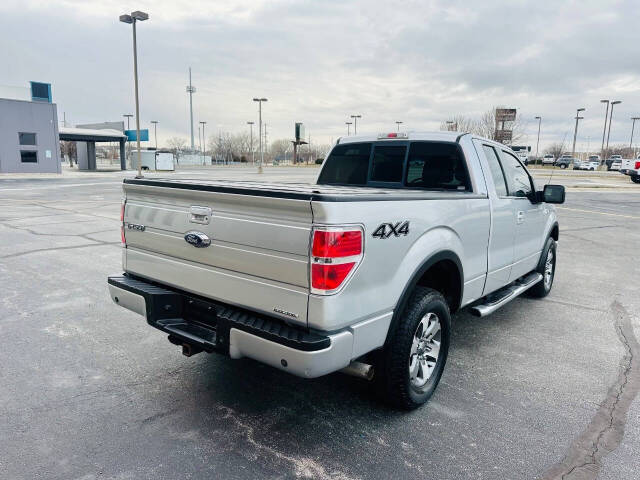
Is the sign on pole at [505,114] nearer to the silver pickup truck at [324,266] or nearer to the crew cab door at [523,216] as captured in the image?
the crew cab door at [523,216]

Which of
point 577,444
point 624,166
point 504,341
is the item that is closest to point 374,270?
point 577,444

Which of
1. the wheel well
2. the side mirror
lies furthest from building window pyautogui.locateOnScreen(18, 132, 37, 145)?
the wheel well

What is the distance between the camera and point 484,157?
438 cm

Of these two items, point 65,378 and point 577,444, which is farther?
point 65,378

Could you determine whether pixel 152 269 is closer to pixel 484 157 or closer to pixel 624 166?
pixel 484 157

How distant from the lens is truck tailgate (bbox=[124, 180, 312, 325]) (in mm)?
2582

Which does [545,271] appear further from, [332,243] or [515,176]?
[332,243]

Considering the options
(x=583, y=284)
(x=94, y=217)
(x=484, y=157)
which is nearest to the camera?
(x=484, y=157)

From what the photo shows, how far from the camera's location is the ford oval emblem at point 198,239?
3.03 meters

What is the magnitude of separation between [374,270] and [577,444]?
167 centimetres

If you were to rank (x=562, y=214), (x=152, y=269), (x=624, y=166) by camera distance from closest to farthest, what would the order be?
(x=152, y=269) → (x=562, y=214) → (x=624, y=166)

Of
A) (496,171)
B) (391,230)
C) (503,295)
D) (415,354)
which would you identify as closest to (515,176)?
(496,171)

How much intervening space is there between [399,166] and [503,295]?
1.58 meters

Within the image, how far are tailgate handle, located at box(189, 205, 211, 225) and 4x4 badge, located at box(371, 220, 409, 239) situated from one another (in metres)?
1.06
